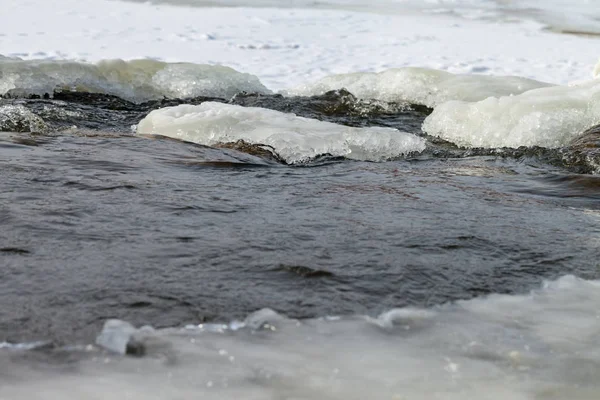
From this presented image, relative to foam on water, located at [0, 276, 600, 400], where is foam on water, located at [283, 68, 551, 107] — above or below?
above

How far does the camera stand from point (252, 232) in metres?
2.68

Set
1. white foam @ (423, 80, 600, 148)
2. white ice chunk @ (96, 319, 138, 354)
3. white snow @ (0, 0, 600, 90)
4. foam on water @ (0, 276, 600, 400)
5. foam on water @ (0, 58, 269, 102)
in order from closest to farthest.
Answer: foam on water @ (0, 276, 600, 400) → white ice chunk @ (96, 319, 138, 354) → white foam @ (423, 80, 600, 148) → foam on water @ (0, 58, 269, 102) → white snow @ (0, 0, 600, 90)

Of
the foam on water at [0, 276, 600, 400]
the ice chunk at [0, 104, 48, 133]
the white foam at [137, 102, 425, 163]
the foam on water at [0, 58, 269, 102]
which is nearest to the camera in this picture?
the foam on water at [0, 276, 600, 400]

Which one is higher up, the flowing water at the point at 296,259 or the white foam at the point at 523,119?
the white foam at the point at 523,119

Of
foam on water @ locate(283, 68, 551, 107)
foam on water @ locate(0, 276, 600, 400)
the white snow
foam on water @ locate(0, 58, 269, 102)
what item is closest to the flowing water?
foam on water @ locate(0, 276, 600, 400)

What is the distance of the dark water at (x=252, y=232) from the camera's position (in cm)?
215

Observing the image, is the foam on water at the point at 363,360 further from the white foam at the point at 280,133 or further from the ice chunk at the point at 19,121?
the ice chunk at the point at 19,121

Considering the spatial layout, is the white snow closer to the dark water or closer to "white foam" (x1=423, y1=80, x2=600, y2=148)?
"white foam" (x1=423, y1=80, x2=600, y2=148)

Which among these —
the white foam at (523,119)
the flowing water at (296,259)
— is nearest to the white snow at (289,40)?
the white foam at (523,119)

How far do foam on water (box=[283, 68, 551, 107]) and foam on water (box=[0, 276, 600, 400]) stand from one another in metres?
3.91

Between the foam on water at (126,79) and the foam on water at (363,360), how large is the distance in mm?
4248

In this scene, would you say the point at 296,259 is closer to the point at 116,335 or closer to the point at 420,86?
the point at 116,335

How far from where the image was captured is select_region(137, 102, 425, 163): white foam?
163 inches

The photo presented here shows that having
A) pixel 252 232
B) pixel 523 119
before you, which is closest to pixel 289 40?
pixel 523 119
